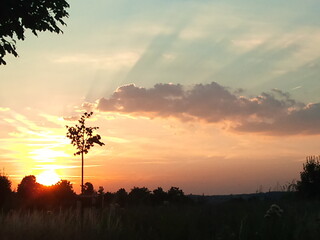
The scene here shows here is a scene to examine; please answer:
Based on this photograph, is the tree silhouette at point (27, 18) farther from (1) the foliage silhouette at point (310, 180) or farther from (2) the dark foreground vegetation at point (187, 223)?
(1) the foliage silhouette at point (310, 180)

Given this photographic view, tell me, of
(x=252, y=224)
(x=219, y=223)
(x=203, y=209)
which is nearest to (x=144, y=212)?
(x=203, y=209)

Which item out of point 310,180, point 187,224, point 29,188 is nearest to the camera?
point 187,224

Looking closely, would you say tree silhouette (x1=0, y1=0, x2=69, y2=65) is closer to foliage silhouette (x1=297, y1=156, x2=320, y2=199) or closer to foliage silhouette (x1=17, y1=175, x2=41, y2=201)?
foliage silhouette (x1=297, y1=156, x2=320, y2=199)

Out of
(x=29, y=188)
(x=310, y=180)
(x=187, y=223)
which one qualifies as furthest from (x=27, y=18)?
(x=29, y=188)

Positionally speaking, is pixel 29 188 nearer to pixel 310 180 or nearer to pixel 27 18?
pixel 310 180

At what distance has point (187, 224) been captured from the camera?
58.2 ft

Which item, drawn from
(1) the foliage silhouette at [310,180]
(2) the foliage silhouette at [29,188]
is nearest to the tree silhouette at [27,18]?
(1) the foliage silhouette at [310,180]

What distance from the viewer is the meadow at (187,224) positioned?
14836 millimetres

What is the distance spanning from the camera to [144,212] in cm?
2162

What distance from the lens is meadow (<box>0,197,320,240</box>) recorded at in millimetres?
14836

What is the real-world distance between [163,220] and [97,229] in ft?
8.37

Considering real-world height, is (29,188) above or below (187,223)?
above

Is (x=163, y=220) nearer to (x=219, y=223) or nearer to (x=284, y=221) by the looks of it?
(x=219, y=223)

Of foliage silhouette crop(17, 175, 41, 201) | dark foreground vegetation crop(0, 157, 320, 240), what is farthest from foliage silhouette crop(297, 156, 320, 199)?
foliage silhouette crop(17, 175, 41, 201)
